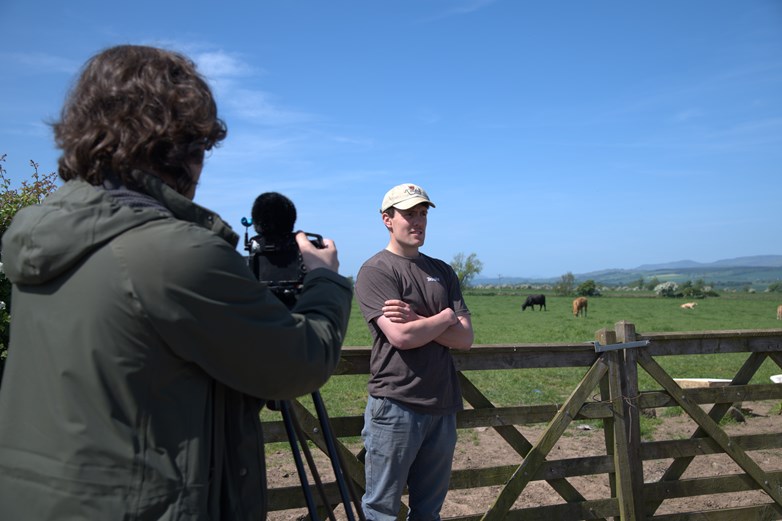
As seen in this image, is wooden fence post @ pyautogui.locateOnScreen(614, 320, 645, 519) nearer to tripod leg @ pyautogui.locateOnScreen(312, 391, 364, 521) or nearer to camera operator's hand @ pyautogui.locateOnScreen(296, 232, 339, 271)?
tripod leg @ pyautogui.locateOnScreen(312, 391, 364, 521)

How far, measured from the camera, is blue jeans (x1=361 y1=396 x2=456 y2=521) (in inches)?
140

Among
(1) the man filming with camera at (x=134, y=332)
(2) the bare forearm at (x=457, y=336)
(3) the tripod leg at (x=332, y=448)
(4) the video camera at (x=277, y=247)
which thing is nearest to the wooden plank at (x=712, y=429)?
(2) the bare forearm at (x=457, y=336)

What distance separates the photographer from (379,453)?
3.58 metres

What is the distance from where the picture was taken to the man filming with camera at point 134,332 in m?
1.40

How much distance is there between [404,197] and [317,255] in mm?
2123

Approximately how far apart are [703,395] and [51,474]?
4756 millimetres

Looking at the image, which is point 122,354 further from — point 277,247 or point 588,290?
point 588,290

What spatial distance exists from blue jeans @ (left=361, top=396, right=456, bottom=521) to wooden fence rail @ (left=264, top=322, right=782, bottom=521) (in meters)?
0.34

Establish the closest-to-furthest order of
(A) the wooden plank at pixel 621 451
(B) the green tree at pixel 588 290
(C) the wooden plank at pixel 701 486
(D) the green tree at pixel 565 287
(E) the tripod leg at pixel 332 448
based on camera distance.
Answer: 1. (E) the tripod leg at pixel 332 448
2. (A) the wooden plank at pixel 621 451
3. (C) the wooden plank at pixel 701 486
4. (B) the green tree at pixel 588 290
5. (D) the green tree at pixel 565 287

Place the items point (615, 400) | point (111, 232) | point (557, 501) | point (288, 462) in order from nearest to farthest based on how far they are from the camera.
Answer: point (111, 232), point (615, 400), point (557, 501), point (288, 462)

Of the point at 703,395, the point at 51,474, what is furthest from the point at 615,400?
the point at 51,474

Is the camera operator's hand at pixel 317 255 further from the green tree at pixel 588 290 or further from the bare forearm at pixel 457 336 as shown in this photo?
the green tree at pixel 588 290

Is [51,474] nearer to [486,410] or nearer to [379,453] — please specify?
[379,453]

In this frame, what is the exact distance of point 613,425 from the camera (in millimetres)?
4699
